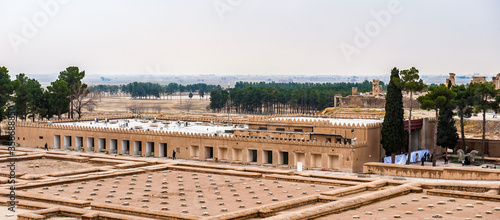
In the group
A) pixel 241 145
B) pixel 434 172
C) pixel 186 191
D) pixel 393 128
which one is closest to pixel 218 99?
pixel 241 145

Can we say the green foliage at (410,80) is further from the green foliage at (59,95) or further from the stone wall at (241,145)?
the green foliage at (59,95)

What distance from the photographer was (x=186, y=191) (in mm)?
35312

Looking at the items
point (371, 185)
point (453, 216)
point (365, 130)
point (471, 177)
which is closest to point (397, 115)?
point (365, 130)

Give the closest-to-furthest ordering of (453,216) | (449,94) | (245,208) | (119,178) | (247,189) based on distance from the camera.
A: (453,216), (245,208), (247,189), (119,178), (449,94)

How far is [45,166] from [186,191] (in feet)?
51.2

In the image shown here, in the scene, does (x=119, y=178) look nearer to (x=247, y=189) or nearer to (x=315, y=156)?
(x=247, y=189)

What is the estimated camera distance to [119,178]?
133 ft

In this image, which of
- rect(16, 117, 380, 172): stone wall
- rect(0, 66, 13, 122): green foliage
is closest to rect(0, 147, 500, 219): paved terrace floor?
rect(16, 117, 380, 172): stone wall

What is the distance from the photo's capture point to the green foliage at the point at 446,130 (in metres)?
59.5

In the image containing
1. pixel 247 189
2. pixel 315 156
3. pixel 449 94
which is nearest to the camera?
pixel 247 189

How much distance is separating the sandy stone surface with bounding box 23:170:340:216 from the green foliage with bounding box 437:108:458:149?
24.6 meters

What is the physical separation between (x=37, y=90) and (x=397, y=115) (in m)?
45.1

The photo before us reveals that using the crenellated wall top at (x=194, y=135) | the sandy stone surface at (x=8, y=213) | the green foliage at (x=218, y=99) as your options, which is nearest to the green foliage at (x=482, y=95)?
the crenellated wall top at (x=194, y=135)

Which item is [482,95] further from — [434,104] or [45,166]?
[45,166]
